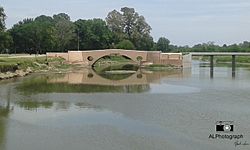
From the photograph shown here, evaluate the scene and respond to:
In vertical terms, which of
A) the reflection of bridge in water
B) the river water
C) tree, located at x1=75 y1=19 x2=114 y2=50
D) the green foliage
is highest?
tree, located at x1=75 y1=19 x2=114 y2=50

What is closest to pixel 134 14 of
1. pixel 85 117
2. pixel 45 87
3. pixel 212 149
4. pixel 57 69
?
pixel 57 69

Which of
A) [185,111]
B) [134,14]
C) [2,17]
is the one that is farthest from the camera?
[134,14]

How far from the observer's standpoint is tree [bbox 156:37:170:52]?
95.9 meters

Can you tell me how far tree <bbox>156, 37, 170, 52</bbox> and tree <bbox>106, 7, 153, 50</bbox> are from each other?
13447 millimetres

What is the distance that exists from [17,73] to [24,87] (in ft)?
34.1

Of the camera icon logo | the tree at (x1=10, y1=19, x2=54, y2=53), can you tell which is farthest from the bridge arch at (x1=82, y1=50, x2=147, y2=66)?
the camera icon logo

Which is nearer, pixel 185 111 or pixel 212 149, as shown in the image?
pixel 212 149

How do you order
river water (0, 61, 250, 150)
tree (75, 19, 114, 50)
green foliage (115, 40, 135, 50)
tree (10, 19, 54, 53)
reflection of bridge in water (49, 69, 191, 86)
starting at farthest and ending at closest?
tree (75, 19, 114, 50), green foliage (115, 40, 135, 50), tree (10, 19, 54, 53), reflection of bridge in water (49, 69, 191, 86), river water (0, 61, 250, 150)

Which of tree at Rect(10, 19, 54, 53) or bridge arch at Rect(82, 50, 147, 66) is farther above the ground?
tree at Rect(10, 19, 54, 53)

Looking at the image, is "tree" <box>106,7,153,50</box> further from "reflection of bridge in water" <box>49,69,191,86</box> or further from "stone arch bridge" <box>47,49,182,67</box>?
"reflection of bridge in water" <box>49,69,191,86</box>

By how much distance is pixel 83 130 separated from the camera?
1639cm

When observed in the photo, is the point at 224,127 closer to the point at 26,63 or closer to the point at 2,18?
the point at 26,63

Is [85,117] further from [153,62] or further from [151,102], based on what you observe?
[153,62]

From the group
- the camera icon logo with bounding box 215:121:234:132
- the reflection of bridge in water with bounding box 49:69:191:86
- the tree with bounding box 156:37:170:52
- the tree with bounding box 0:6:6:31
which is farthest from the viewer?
the tree with bounding box 156:37:170:52
